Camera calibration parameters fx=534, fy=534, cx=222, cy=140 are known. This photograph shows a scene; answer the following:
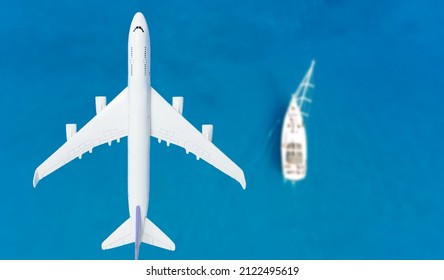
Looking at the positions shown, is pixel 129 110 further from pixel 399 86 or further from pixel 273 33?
pixel 399 86

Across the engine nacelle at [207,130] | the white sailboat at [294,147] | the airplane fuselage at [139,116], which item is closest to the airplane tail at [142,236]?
the airplane fuselage at [139,116]

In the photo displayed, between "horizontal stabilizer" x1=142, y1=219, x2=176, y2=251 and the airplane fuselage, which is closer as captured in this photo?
the airplane fuselage

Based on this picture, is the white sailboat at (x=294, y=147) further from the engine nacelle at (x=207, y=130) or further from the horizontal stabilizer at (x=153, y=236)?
the horizontal stabilizer at (x=153, y=236)

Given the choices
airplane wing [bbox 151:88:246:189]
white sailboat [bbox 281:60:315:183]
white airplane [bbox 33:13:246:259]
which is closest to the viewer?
white airplane [bbox 33:13:246:259]

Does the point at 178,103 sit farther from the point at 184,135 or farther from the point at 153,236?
the point at 153,236

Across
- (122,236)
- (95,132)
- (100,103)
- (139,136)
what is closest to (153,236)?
(122,236)

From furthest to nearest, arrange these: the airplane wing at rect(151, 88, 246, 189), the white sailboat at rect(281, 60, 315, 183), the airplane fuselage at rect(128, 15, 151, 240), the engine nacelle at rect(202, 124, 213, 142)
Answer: the white sailboat at rect(281, 60, 315, 183) → the airplane wing at rect(151, 88, 246, 189) → the engine nacelle at rect(202, 124, 213, 142) → the airplane fuselage at rect(128, 15, 151, 240)

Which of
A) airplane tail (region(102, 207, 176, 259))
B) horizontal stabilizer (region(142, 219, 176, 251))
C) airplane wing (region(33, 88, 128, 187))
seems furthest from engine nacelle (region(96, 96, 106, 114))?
horizontal stabilizer (region(142, 219, 176, 251))

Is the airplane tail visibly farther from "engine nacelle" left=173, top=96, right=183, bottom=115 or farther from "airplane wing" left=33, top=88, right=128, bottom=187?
"engine nacelle" left=173, top=96, right=183, bottom=115
